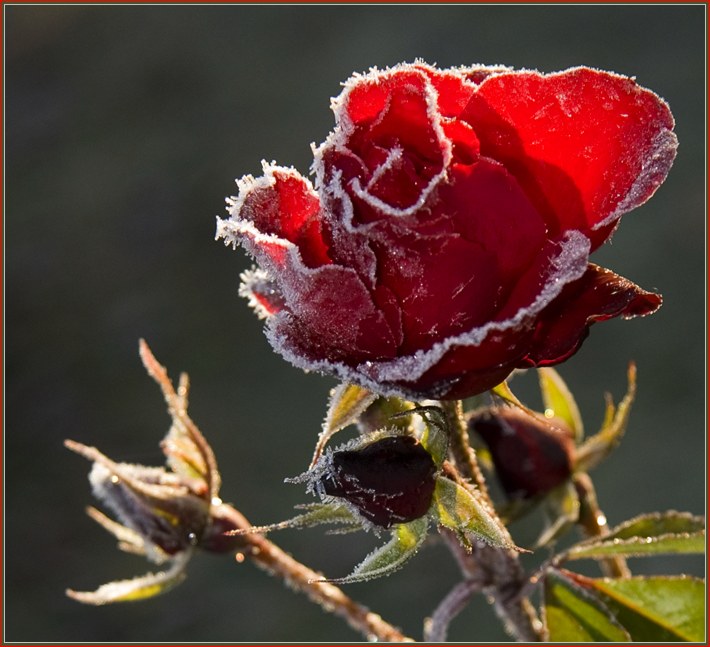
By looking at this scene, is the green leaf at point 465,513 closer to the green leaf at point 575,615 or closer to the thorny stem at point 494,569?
the thorny stem at point 494,569

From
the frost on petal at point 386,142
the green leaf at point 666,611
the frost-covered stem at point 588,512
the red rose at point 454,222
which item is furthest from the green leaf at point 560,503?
the frost on petal at point 386,142

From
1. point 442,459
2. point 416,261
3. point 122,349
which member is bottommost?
point 442,459

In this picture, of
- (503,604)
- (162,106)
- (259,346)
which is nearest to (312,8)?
(162,106)

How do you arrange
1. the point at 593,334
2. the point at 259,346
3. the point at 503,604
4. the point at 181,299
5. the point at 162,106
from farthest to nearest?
the point at 162,106 < the point at 181,299 < the point at 259,346 < the point at 593,334 < the point at 503,604

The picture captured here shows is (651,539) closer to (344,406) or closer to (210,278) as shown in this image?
(344,406)

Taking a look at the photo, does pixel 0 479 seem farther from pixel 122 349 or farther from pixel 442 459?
pixel 122 349

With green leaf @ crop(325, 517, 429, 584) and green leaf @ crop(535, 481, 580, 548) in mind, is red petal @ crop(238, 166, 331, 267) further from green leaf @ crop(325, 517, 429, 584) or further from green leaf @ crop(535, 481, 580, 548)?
green leaf @ crop(535, 481, 580, 548)
